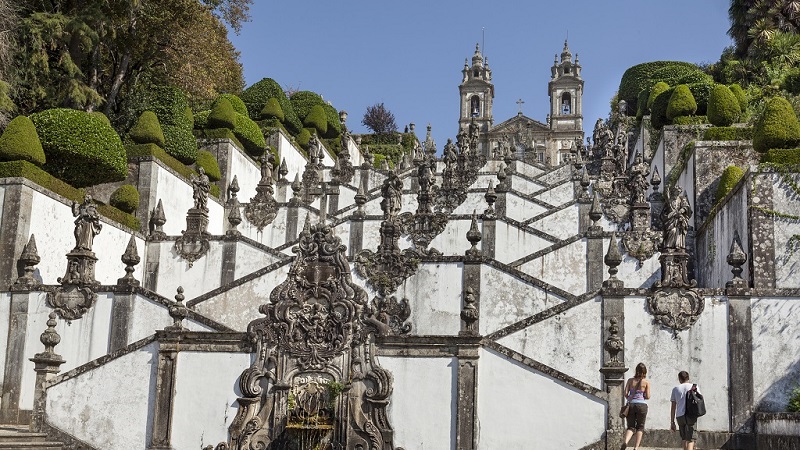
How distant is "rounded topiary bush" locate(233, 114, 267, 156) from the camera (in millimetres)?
34781

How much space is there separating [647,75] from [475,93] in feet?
126

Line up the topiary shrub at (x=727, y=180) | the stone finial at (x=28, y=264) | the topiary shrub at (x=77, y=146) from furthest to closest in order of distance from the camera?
the topiary shrub at (x=727, y=180) < the topiary shrub at (x=77, y=146) < the stone finial at (x=28, y=264)

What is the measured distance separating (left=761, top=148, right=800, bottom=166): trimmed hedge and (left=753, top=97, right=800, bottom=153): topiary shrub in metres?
0.52

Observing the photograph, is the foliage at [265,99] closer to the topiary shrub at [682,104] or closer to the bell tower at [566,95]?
the topiary shrub at [682,104]

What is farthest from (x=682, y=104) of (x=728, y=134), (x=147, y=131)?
(x=147, y=131)

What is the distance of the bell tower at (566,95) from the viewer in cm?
8050

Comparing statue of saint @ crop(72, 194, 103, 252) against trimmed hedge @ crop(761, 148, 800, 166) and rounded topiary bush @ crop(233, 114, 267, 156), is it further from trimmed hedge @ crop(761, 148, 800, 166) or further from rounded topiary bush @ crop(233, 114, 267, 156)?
trimmed hedge @ crop(761, 148, 800, 166)

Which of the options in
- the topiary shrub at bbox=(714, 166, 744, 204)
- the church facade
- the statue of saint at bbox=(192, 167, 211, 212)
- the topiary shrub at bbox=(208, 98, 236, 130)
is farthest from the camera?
the church facade

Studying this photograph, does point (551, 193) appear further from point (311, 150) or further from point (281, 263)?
point (281, 263)

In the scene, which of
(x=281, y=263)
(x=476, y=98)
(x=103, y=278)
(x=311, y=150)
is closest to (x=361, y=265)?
(x=281, y=263)

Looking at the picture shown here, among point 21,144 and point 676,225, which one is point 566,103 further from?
point 676,225

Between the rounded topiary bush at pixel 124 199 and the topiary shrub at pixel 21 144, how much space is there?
10.7ft

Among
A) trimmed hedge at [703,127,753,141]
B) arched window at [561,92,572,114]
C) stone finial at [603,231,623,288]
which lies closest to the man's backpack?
stone finial at [603,231,623,288]

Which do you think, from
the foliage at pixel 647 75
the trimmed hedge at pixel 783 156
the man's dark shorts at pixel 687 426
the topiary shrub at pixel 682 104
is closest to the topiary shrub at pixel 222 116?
the topiary shrub at pixel 682 104
